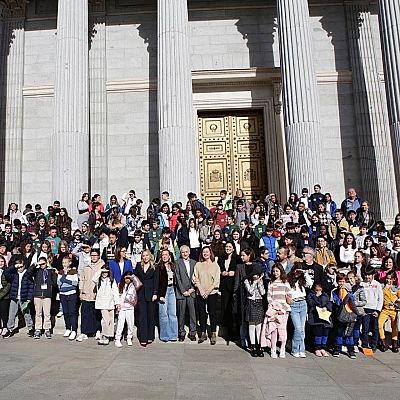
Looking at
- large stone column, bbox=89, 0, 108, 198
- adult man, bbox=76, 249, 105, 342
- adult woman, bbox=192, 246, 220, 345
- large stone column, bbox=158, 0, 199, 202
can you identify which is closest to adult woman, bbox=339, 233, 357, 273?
adult woman, bbox=192, 246, 220, 345

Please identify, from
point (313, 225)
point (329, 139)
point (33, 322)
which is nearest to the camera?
point (33, 322)

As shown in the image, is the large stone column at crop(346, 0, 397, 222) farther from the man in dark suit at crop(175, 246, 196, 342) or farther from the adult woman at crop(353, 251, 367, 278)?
the man in dark suit at crop(175, 246, 196, 342)

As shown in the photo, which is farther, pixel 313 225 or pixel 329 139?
pixel 329 139

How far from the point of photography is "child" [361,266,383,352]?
8547mm

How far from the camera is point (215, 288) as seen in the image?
29.5 feet

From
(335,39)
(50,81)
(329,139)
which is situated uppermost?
(335,39)

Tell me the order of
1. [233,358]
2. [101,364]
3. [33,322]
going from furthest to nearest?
1. [33,322]
2. [233,358]
3. [101,364]

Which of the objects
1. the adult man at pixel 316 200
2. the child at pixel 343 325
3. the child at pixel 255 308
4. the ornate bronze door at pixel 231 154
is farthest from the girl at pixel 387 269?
the ornate bronze door at pixel 231 154

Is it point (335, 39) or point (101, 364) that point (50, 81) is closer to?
point (335, 39)

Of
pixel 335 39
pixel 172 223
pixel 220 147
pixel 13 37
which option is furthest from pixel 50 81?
pixel 335 39

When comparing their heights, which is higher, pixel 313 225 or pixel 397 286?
pixel 313 225

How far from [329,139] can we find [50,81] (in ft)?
40.4

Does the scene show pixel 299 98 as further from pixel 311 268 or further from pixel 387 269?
pixel 311 268

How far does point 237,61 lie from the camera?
766 inches
